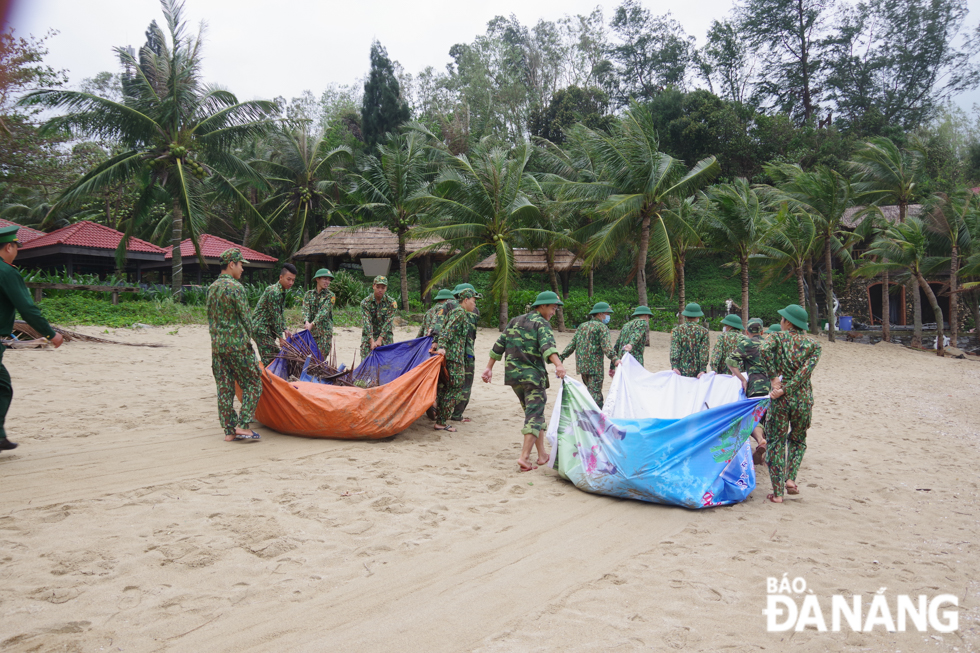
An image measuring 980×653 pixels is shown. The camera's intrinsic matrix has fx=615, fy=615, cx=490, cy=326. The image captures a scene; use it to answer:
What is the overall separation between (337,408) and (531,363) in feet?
6.29

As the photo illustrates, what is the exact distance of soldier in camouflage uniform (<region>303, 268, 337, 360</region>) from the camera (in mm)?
7586

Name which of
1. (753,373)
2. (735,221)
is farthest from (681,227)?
(753,373)

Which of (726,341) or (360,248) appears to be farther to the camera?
(360,248)

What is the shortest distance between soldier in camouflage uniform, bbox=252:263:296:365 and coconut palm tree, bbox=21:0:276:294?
1177 centimetres

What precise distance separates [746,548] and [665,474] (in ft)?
2.68

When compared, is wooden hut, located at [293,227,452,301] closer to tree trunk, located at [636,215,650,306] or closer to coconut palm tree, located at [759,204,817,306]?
tree trunk, located at [636,215,650,306]

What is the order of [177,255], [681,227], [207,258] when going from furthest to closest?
[207,258] < [177,255] < [681,227]

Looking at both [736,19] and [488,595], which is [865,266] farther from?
[736,19]

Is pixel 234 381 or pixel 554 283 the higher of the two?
pixel 554 283

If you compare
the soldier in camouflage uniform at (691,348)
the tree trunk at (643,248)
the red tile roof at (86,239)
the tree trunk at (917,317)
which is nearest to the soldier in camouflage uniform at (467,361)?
the soldier in camouflage uniform at (691,348)

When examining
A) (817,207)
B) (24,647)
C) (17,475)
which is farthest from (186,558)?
(817,207)

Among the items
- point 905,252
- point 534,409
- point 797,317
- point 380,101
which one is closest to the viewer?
point 797,317

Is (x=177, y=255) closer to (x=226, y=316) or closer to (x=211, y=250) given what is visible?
(x=211, y=250)

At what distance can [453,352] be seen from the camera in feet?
22.5
